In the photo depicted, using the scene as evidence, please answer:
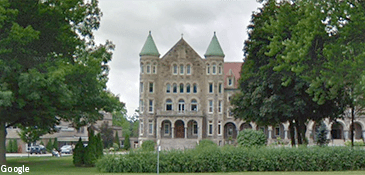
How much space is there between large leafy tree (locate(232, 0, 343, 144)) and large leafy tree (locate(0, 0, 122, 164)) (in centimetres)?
1098

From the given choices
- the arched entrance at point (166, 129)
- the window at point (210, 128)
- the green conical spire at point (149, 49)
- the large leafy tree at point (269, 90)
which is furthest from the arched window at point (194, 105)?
the large leafy tree at point (269, 90)

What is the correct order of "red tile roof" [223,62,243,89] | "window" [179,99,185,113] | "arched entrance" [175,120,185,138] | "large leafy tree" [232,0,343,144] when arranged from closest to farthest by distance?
1. "large leafy tree" [232,0,343,144]
2. "window" [179,99,185,113]
3. "arched entrance" [175,120,185,138]
4. "red tile roof" [223,62,243,89]

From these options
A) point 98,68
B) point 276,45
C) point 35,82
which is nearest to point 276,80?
point 276,45

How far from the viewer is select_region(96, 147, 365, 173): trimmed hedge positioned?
24.6 meters

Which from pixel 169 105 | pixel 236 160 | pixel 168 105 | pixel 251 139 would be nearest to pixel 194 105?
pixel 169 105

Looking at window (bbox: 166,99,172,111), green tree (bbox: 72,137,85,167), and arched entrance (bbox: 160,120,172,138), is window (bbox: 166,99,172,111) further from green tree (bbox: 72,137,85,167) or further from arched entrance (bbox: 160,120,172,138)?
green tree (bbox: 72,137,85,167)

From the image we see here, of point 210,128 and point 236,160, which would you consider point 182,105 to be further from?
point 236,160

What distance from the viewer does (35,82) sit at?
81.1 feet

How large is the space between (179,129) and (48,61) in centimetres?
4724

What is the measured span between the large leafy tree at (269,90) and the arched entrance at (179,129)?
3369cm

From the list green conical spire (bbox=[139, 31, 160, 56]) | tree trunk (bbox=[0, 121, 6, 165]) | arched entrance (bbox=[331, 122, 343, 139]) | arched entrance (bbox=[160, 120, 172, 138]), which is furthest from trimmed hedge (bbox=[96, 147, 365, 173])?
arched entrance (bbox=[331, 122, 343, 139])

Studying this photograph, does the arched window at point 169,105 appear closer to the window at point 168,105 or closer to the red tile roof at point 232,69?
the window at point 168,105

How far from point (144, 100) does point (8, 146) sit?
19.2 metres

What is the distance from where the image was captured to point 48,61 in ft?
89.9
